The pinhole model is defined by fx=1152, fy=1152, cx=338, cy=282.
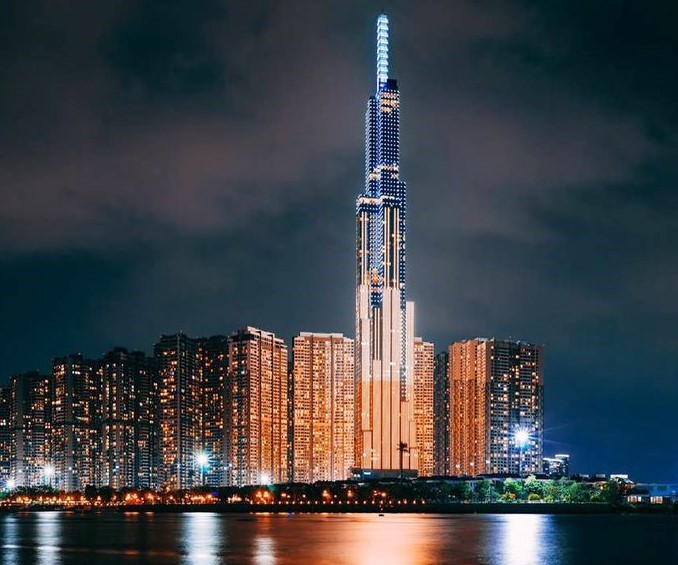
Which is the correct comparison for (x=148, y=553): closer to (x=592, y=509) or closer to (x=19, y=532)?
(x=19, y=532)

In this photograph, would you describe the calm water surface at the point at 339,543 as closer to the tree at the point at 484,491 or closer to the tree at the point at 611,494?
the tree at the point at 611,494

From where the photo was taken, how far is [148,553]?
314 feet

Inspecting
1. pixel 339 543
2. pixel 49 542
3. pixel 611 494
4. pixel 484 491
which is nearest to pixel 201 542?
pixel 339 543

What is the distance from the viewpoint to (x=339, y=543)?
104 meters

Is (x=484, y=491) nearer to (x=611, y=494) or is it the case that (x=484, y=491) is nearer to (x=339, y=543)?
(x=611, y=494)

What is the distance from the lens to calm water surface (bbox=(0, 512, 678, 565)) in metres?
90.1

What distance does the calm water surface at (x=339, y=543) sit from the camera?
3548 inches

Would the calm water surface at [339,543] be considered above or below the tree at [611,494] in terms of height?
above

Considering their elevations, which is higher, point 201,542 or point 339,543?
point 339,543

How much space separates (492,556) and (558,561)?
5.34 m

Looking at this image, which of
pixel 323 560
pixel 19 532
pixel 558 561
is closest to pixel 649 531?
pixel 558 561

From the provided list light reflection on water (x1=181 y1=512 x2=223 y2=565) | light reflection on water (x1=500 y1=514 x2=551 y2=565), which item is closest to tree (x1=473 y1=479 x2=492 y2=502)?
light reflection on water (x1=500 y1=514 x2=551 y2=565)

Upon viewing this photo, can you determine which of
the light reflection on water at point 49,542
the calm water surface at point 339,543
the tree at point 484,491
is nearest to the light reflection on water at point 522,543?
the calm water surface at point 339,543

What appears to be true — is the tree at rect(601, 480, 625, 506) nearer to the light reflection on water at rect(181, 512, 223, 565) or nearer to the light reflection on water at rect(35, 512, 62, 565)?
the light reflection on water at rect(181, 512, 223, 565)
